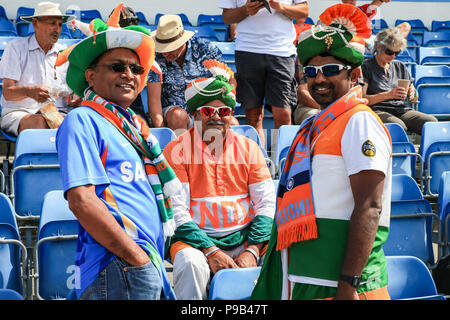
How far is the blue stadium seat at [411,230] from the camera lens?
3.79 meters

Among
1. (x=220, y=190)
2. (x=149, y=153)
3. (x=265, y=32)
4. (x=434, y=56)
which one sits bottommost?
(x=434, y=56)

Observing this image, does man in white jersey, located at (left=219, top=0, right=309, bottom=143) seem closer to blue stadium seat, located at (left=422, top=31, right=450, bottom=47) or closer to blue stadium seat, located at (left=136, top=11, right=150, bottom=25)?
blue stadium seat, located at (left=136, top=11, right=150, bottom=25)

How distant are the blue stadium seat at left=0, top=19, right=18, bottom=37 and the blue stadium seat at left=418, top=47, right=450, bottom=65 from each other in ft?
19.2

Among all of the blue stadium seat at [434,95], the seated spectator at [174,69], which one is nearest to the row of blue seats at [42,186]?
the seated spectator at [174,69]

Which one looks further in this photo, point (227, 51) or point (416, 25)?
point (416, 25)

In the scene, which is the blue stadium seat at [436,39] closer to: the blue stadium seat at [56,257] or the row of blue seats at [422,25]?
the row of blue seats at [422,25]

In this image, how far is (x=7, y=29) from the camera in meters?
8.46

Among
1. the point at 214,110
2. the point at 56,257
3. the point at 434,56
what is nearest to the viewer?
the point at 56,257

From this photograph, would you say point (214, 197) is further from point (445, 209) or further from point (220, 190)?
point (445, 209)

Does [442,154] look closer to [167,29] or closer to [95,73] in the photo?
[167,29]

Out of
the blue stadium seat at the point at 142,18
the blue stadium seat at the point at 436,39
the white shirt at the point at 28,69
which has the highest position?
the white shirt at the point at 28,69

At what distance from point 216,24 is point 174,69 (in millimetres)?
5552

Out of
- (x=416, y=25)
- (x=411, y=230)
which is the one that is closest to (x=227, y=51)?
(x=411, y=230)

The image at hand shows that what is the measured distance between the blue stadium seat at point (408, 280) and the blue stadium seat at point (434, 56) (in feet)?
21.4
